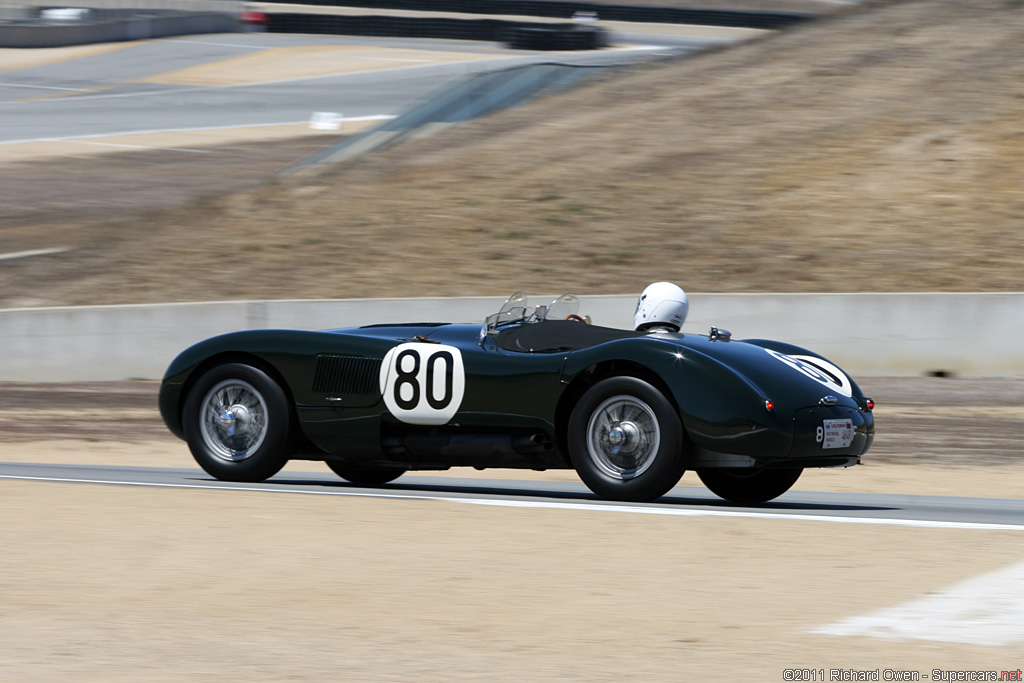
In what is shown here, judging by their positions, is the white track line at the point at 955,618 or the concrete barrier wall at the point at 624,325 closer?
the white track line at the point at 955,618

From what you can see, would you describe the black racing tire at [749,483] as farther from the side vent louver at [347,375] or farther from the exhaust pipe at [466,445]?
the side vent louver at [347,375]

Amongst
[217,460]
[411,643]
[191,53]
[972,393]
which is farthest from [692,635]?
[191,53]

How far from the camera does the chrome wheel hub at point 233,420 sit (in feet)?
29.2

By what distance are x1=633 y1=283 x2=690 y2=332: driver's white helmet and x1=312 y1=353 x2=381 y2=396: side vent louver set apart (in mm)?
1560

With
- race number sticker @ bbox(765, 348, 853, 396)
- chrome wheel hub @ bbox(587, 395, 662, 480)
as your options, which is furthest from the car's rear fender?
race number sticker @ bbox(765, 348, 853, 396)

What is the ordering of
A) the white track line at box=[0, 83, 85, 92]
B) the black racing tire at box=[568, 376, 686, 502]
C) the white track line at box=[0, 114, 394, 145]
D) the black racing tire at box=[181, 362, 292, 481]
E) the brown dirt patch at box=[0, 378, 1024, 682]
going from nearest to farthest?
the brown dirt patch at box=[0, 378, 1024, 682], the black racing tire at box=[568, 376, 686, 502], the black racing tire at box=[181, 362, 292, 481], the white track line at box=[0, 114, 394, 145], the white track line at box=[0, 83, 85, 92]

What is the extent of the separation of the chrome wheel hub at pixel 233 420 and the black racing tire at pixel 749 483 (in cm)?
268

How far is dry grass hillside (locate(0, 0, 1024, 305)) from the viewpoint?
2028 centimetres

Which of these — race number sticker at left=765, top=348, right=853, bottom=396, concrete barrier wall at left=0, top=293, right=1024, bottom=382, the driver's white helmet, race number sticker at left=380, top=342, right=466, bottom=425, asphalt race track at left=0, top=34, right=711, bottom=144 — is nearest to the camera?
race number sticker at left=765, top=348, right=853, bottom=396

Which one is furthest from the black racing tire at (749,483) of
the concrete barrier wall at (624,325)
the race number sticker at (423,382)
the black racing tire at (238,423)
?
the concrete barrier wall at (624,325)

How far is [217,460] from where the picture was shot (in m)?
9.05

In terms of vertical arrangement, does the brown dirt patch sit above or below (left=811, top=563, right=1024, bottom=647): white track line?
below

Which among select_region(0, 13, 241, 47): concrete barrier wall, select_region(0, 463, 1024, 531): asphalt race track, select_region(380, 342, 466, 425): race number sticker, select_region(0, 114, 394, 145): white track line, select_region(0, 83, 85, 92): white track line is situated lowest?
select_region(0, 463, 1024, 531): asphalt race track

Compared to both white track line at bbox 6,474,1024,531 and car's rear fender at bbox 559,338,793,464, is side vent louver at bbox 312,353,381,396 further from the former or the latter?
car's rear fender at bbox 559,338,793,464
